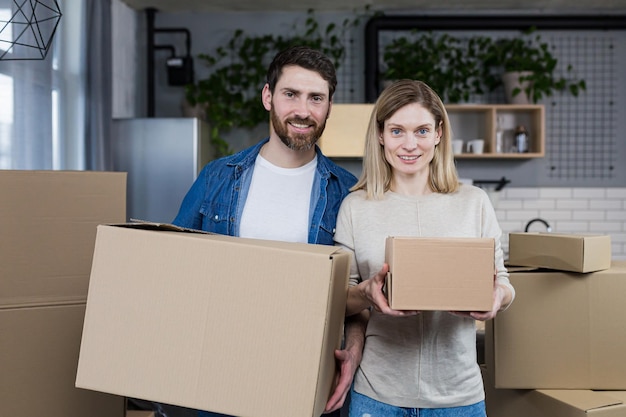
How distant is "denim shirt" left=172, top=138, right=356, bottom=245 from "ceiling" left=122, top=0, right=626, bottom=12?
290 cm

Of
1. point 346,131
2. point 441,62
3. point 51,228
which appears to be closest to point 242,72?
point 346,131

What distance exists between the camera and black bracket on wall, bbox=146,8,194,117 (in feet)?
14.9

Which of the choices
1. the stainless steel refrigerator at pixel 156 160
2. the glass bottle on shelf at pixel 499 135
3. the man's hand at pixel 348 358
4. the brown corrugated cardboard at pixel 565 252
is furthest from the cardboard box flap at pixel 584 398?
the glass bottle on shelf at pixel 499 135

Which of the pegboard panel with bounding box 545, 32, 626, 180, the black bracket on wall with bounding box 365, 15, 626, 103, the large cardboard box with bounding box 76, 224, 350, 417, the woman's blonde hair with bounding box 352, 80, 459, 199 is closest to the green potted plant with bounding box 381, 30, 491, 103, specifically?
the black bracket on wall with bounding box 365, 15, 626, 103

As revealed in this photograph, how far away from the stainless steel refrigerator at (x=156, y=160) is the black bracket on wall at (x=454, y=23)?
4.38 feet

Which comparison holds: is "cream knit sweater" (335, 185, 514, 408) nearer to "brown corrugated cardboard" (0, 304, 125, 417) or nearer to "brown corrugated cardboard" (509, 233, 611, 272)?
"brown corrugated cardboard" (509, 233, 611, 272)

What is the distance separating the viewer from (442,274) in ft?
3.76

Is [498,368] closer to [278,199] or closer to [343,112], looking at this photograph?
[278,199]

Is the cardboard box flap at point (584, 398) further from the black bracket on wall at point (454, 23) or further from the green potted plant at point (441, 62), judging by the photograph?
the black bracket on wall at point (454, 23)

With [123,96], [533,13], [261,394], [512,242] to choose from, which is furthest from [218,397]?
[533,13]

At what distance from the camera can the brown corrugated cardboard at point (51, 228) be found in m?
1.38

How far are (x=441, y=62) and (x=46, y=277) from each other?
12.2 ft

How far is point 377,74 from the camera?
4.55 m

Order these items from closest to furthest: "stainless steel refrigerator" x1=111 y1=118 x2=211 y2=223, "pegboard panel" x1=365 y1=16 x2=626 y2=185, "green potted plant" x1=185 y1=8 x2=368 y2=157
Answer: "stainless steel refrigerator" x1=111 y1=118 x2=211 y2=223
"green potted plant" x1=185 y1=8 x2=368 y2=157
"pegboard panel" x1=365 y1=16 x2=626 y2=185
